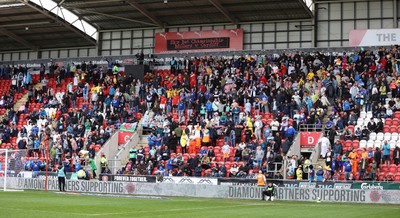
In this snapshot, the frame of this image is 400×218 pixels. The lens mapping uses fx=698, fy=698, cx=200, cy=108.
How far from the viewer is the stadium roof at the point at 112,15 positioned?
57.5 meters

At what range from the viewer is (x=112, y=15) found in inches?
2424

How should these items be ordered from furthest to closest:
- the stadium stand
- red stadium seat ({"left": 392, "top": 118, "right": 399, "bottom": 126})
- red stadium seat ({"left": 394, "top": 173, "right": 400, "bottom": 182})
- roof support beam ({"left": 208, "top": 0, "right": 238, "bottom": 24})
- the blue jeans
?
roof support beam ({"left": 208, "top": 0, "right": 238, "bottom": 24}), the blue jeans, red stadium seat ({"left": 392, "top": 118, "right": 399, "bottom": 126}), the stadium stand, red stadium seat ({"left": 394, "top": 173, "right": 400, "bottom": 182})

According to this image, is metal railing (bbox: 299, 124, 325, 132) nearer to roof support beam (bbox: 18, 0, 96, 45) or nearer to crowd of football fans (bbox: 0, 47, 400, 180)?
crowd of football fans (bbox: 0, 47, 400, 180)

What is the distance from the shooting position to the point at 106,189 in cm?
4078

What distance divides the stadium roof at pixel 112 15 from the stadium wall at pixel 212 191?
1966 centimetres

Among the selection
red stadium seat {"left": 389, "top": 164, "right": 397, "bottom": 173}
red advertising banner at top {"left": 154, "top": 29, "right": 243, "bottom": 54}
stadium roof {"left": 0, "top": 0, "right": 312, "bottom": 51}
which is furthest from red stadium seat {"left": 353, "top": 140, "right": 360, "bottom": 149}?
red advertising banner at top {"left": 154, "top": 29, "right": 243, "bottom": 54}

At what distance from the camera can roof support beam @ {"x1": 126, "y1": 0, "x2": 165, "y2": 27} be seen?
57875 millimetres

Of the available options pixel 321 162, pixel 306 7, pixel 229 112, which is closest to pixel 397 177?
pixel 321 162

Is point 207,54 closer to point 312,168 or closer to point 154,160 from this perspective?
point 154,160

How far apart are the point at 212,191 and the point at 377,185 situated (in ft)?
28.7

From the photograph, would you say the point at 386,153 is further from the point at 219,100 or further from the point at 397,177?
the point at 219,100

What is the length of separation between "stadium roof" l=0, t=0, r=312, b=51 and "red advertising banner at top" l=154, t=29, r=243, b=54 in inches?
37.5

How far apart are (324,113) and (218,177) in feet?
30.7

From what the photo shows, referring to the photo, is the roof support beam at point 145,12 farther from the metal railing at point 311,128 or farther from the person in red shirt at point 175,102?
the metal railing at point 311,128
